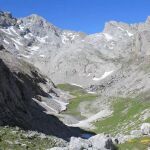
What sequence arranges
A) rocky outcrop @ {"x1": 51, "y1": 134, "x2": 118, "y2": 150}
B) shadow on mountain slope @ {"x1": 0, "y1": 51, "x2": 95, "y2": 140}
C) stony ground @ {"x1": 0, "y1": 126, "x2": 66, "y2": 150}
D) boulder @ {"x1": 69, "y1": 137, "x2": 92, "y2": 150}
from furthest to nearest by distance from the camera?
shadow on mountain slope @ {"x1": 0, "y1": 51, "x2": 95, "y2": 140} → rocky outcrop @ {"x1": 51, "y1": 134, "x2": 118, "y2": 150} → boulder @ {"x1": 69, "y1": 137, "x2": 92, "y2": 150} → stony ground @ {"x1": 0, "y1": 126, "x2": 66, "y2": 150}

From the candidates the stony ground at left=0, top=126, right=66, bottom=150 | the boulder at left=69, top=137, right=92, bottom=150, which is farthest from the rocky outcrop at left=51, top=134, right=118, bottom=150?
the stony ground at left=0, top=126, right=66, bottom=150

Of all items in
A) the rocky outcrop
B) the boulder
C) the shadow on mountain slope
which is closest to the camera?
the boulder

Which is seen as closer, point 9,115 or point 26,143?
point 26,143

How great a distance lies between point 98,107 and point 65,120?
38.6 metres

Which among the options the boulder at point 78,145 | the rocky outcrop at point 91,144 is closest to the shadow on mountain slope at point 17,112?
the rocky outcrop at point 91,144

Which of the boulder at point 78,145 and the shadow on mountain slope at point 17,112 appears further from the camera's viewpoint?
the shadow on mountain slope at point 17,112

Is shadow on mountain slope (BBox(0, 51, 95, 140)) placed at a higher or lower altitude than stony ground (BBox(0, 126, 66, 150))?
higher

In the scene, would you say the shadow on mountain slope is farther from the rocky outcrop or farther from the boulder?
the boulder

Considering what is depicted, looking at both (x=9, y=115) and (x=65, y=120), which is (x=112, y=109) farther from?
→ (x=9, y=115)

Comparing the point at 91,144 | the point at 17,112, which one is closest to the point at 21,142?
the point at 91,144

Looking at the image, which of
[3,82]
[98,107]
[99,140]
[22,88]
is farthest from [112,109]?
[99,140]

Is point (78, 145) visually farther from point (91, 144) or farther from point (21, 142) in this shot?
point (21, 142)

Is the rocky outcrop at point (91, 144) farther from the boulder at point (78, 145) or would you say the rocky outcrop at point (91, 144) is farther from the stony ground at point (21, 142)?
the stony ground at point (21, 142)

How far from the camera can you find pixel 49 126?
297ft
